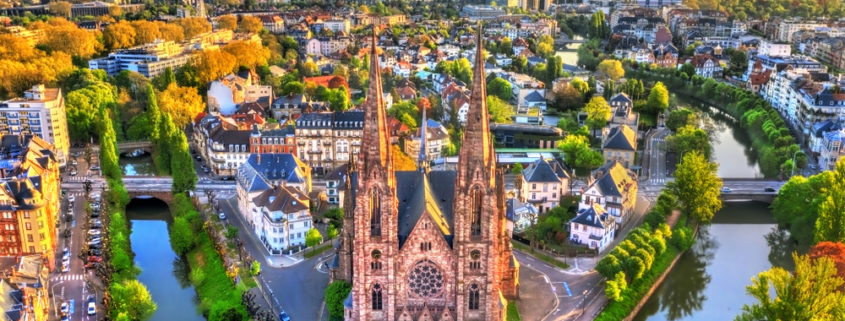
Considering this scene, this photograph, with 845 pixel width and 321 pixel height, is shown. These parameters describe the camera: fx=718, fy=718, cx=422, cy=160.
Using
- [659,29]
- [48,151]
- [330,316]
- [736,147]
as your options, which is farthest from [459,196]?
[659,29]

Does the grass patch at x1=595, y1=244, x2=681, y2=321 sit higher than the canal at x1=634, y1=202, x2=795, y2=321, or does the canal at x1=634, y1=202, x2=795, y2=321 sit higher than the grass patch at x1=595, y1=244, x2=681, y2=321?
the grass patch at x1=595, y1=244, x2=681, y2=321

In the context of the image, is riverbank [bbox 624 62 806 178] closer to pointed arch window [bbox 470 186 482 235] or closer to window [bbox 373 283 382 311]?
pointed arch window [bbox 470 186 482 235]

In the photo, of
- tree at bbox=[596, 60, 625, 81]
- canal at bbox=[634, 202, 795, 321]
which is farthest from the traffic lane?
tree at bbox=[596, 60, 625, 81]

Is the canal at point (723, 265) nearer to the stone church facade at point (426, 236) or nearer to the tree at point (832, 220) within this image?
the tree at point (832, 220)

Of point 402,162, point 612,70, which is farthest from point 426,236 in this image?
point 612,70

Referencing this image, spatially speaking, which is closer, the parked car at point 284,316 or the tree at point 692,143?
the parked car at point 284,316

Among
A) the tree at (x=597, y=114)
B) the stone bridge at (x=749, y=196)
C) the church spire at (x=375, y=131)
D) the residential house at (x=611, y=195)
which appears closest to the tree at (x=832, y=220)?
the residential house at (x=611, y=195)
